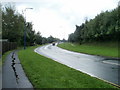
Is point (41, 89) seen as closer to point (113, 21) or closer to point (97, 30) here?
point (113, 21)

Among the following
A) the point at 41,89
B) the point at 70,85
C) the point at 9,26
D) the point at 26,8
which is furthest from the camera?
the point at 9,26

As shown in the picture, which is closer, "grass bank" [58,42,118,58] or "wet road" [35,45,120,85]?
"wet road" [35,45,120,85]

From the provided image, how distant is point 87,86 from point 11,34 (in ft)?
127

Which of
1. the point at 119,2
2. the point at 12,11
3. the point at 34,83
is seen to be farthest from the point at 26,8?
the point at 34,83

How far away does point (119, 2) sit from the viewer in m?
30.7

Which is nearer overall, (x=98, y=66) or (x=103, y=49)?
(x=98, y=66)

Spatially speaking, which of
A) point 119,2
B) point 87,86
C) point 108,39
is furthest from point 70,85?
point 108,39

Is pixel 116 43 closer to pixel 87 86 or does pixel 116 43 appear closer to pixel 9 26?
pixel 9 26

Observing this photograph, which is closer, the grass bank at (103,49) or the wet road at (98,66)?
the wet road at (98,66)

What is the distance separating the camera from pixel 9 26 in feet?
129

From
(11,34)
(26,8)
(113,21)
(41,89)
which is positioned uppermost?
(26,8)

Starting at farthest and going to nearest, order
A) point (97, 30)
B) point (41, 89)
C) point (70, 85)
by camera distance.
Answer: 1. point (97, 30)
2. point (70, 85)
3. point (41, 89)

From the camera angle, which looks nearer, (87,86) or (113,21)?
(87,86)

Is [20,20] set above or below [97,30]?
above
